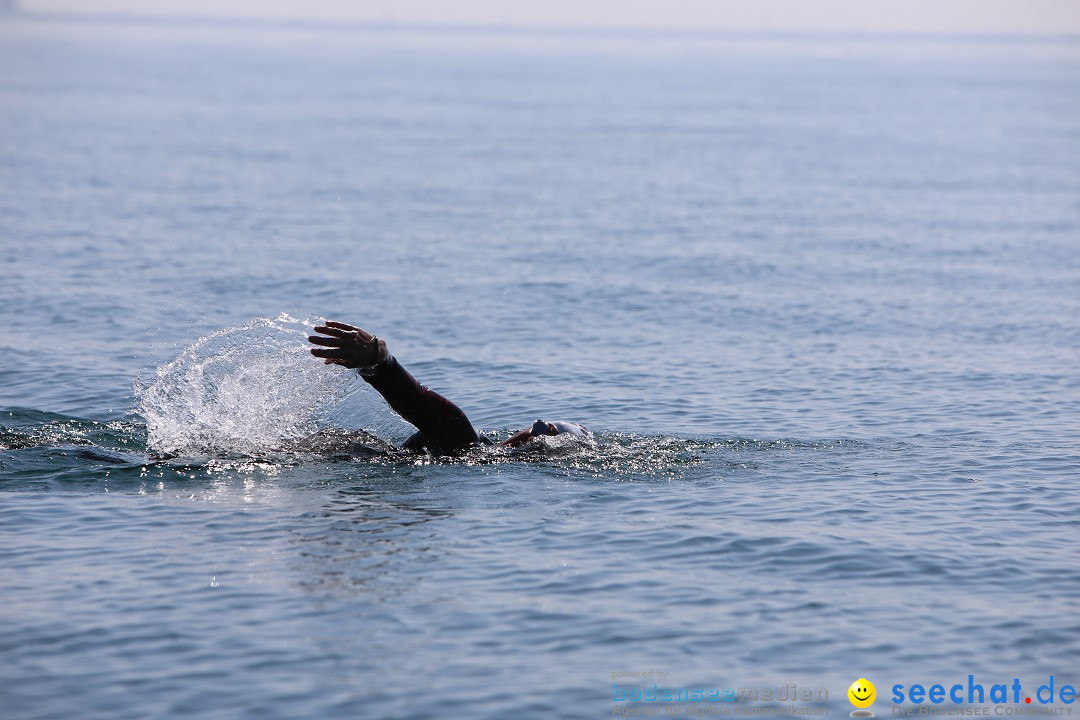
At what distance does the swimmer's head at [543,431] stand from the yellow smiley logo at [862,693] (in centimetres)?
604

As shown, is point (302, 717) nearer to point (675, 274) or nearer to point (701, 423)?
point (701, 423)

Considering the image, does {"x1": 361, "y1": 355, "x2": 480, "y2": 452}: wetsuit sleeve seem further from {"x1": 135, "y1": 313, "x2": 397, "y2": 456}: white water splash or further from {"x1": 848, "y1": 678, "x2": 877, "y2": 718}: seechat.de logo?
{"x1": 848, "y1": 678, "x2": 877, "y2": 718}: seechat.de logo

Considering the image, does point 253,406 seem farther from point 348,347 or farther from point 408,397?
point 348,347

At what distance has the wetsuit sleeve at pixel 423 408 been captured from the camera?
1450 centimetres

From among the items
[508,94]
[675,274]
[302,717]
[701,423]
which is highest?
[508,94]

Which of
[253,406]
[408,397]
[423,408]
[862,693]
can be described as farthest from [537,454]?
[862,693]

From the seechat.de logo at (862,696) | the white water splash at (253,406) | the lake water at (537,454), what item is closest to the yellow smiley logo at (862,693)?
the seechat.de logo at (862,696)

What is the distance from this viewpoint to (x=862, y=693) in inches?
420

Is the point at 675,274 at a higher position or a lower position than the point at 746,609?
higher

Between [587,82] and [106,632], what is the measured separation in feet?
395

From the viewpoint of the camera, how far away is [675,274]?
3150 centimetres

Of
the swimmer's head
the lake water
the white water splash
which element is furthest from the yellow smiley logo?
the white water splash

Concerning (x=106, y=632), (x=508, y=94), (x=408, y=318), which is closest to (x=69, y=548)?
(x=106, y=632)

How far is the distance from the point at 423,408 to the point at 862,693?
6475mm
